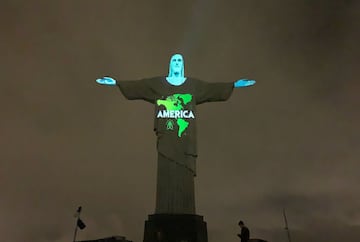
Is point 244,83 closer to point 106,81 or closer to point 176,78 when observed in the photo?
point 176,78

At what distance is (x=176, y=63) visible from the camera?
14.6 metres

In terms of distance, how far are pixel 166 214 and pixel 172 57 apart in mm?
6495

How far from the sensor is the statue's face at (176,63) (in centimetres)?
1448

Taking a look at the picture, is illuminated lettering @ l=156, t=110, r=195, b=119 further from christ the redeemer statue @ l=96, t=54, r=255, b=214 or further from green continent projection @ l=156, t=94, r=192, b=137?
green continent projection @ l=156, t=94, r=192, b=137

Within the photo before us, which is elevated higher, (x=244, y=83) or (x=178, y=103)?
(x=244, y=83)

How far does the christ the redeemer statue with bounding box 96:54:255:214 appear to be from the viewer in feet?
41.0

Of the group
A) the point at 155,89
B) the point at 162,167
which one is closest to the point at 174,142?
the point at 162,167

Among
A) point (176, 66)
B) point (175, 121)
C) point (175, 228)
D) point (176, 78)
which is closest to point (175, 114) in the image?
point (175, 121)

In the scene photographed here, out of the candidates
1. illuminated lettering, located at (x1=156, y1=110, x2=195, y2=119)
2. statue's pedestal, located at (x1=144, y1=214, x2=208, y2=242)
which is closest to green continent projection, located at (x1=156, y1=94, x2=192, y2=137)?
illuminated lettering, located at (x1=156, y1=110, x2=195, y2=119)

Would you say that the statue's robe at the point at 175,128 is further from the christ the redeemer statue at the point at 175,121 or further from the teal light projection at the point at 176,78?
the teal light projection at the point at 176,78

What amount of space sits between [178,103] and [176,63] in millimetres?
1864

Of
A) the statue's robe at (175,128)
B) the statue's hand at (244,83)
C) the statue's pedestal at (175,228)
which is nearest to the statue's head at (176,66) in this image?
the statue's robe at (175,128)

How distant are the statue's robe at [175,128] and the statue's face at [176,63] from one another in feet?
1.85

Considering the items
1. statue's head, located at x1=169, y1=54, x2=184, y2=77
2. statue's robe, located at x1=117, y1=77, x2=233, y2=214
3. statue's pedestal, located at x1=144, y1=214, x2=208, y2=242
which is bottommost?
statue's pedestal, located at x1=144, y1=214, x2=208, y2=242
